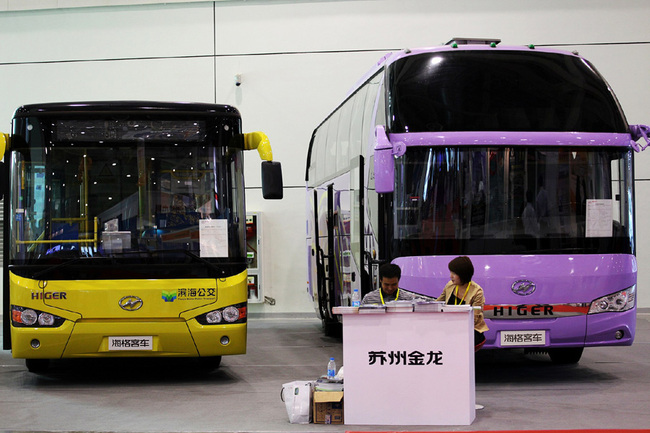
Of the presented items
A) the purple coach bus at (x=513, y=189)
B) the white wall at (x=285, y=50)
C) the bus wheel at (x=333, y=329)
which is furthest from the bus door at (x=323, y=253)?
the purple coach bus at (x=513, y=189)

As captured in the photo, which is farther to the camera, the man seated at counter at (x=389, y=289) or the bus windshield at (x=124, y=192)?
the bus windshield at (x=124, y=192)

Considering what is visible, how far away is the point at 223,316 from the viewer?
1003cm

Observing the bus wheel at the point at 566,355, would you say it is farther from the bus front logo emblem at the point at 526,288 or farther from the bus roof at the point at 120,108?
the bus roof at the point at 120,108

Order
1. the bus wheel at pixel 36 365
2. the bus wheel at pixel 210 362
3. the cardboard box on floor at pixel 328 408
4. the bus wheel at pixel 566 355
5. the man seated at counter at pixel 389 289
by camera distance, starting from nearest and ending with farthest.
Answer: the cardboard box on floor at pixel 328 408
the man seated at counter at pixel 389 289
the bus wheel at pixel 36 365
the bus wheel at pixel 210 362
the bus wheel at pixel 566 355

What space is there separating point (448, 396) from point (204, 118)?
4.19m

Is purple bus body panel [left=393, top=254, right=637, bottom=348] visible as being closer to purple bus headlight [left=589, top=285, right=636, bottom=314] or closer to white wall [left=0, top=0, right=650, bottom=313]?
purple bus headlight [left=589, top=285, right=636, bottom=314]

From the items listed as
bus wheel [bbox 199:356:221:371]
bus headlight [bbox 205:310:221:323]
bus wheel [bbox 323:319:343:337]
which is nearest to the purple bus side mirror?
bus headlight [bbox 205:310:221:323]

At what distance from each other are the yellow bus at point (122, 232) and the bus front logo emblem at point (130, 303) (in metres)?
0.01

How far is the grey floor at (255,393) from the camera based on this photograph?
7980 millimetres

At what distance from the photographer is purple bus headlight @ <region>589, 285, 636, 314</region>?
10.0m

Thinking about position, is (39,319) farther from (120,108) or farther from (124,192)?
(120,108)

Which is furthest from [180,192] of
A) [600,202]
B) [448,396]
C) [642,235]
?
[642,235]

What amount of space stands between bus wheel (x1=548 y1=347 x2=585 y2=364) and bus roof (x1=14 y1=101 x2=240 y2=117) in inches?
203

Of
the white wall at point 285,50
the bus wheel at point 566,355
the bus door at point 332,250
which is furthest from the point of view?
the white wall at point 285,50
